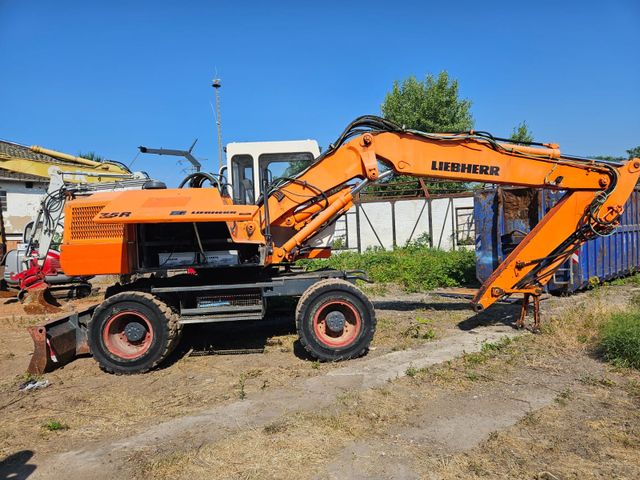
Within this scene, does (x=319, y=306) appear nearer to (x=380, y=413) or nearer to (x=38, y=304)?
(x=380, y=413)

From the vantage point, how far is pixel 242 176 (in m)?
7.29

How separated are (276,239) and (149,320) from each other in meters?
2.02

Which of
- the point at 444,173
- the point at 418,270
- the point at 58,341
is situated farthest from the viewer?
the point at 418,270

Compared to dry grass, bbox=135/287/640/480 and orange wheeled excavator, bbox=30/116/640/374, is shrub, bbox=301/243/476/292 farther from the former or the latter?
dry grass, bbox=135/287/640/480

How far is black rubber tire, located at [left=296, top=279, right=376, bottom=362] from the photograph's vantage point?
18.9 feet

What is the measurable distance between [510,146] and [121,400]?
596 cm

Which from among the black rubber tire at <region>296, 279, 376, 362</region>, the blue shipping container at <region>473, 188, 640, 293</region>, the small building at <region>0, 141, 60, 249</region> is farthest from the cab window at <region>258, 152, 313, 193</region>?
the small building at <region>0, 141, 60, 249</region>

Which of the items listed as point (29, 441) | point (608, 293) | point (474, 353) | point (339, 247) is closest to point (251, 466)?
point (29, 441)

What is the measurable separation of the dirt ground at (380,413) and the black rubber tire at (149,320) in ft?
0.53

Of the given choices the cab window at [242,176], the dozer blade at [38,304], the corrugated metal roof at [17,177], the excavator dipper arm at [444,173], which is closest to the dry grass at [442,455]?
the excavator dipper arm at [444,173]

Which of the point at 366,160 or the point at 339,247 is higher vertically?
the point at 366,160

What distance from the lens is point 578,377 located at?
4953 mm

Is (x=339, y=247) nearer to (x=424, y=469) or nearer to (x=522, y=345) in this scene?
(x=522, y=345)

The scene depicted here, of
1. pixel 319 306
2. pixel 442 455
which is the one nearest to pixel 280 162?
pixel 319 306
